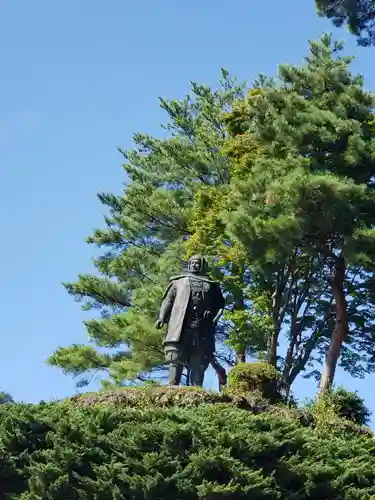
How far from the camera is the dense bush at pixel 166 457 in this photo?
1062 centimetres

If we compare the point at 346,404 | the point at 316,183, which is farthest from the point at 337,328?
the point at 346,404

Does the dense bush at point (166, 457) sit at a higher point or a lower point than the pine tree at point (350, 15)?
lower

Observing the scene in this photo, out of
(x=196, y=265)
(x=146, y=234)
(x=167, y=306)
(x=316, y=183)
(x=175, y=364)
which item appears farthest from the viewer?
(x=146, y=234)

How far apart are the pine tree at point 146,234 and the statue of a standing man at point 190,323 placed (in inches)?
347

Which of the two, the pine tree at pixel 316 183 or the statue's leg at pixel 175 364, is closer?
the statue's leg at pixel 175 364

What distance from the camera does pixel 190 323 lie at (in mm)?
14188

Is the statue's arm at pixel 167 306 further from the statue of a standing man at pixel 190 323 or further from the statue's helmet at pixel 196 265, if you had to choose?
the statue's helmet at pixel 196 265

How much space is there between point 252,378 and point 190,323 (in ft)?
3.84

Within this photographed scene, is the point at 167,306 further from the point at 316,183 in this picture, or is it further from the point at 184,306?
the point at 316,183

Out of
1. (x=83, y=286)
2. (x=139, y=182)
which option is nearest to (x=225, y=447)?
(x=83, y=286)

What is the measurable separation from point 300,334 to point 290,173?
5425 mm

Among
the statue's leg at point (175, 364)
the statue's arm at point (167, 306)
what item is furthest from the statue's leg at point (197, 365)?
the statue's arm at point (167, 306)

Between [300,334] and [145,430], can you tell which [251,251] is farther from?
[145,430]

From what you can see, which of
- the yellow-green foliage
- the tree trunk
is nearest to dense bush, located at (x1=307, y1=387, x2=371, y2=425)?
the yellow-green foliage
